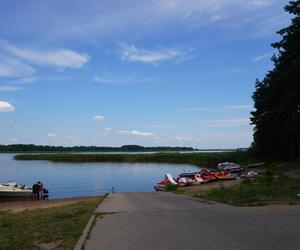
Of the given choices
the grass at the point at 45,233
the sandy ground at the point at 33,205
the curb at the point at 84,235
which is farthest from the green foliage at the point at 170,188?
the curb at the point at 84,235

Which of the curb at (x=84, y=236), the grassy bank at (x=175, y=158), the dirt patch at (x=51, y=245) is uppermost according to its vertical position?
the grassy bank at (x=175, y=158)

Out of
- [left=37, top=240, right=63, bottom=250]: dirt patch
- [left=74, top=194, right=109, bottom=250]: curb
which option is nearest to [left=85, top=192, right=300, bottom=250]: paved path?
[left=74, top=194, right=109, bottom=250]: curb

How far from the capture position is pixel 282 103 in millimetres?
44562

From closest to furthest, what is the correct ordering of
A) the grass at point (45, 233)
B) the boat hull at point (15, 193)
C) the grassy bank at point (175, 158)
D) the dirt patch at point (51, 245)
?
1. the dirt patch at point (51, 245)
2. the grass at point (45, 233)
3. the boat hull at point (15, 193)
4. the grassy bank at point (175, 158)

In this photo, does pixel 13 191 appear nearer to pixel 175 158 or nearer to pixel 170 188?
pixel 170 188

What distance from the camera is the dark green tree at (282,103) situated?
119ft

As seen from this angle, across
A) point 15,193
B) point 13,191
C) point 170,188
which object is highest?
point 170,188

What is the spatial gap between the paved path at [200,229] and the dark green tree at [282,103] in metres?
24.2

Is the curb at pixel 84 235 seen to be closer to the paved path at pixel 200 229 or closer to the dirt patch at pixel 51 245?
the paved path at pixel 200 229

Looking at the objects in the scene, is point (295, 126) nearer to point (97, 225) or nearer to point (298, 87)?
point (298, 87)

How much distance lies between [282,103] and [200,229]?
36.1m

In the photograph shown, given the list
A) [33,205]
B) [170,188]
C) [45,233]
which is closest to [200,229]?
[45,233]

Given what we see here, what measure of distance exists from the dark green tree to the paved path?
953 inches

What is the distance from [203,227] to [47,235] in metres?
3.92
